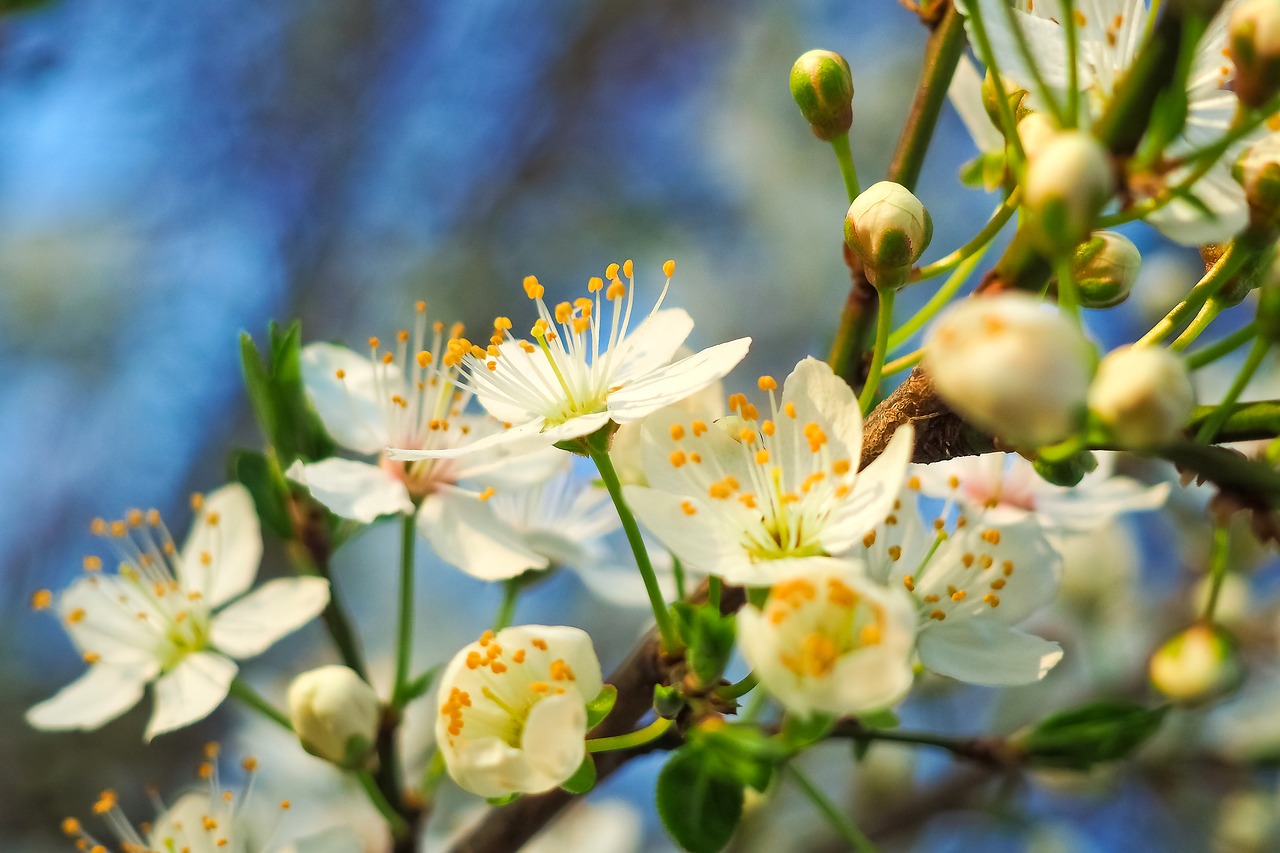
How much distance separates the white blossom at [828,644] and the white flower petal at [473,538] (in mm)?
395

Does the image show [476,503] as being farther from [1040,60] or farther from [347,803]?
[347,803]

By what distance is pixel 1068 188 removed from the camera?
55 centimetres

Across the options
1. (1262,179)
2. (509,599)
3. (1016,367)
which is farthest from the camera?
(509,599)

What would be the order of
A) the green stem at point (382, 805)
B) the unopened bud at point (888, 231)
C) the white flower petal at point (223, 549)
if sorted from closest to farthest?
the unopened bud at point (888, 231)
the green stem at point (382, 805)
the white flower petal at point (223, 549)

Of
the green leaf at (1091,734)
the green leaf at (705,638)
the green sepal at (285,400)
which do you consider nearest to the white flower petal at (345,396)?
the green sepal at (285,400)

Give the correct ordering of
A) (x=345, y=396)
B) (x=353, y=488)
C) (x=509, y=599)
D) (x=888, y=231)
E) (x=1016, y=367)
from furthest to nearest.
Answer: (x=509, y=599) → (x=345, y=396) → (x=353, y=488) → (x=888, y=231) → (x=1016, y=367)

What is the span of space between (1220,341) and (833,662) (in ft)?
0.93

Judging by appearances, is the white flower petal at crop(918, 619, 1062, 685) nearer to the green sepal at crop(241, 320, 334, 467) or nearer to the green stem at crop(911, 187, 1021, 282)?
the green stem at crop(911, 187, 1021, 282)

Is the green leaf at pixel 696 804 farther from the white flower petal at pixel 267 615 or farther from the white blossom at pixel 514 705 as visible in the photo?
the white flower petal at pixel 267 615

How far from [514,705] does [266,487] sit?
41 cm

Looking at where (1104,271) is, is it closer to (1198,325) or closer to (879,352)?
(1198,325)

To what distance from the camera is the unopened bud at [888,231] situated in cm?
75

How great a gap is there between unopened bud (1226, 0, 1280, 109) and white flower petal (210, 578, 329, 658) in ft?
2.69

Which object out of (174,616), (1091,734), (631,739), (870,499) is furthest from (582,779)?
(174,616)
